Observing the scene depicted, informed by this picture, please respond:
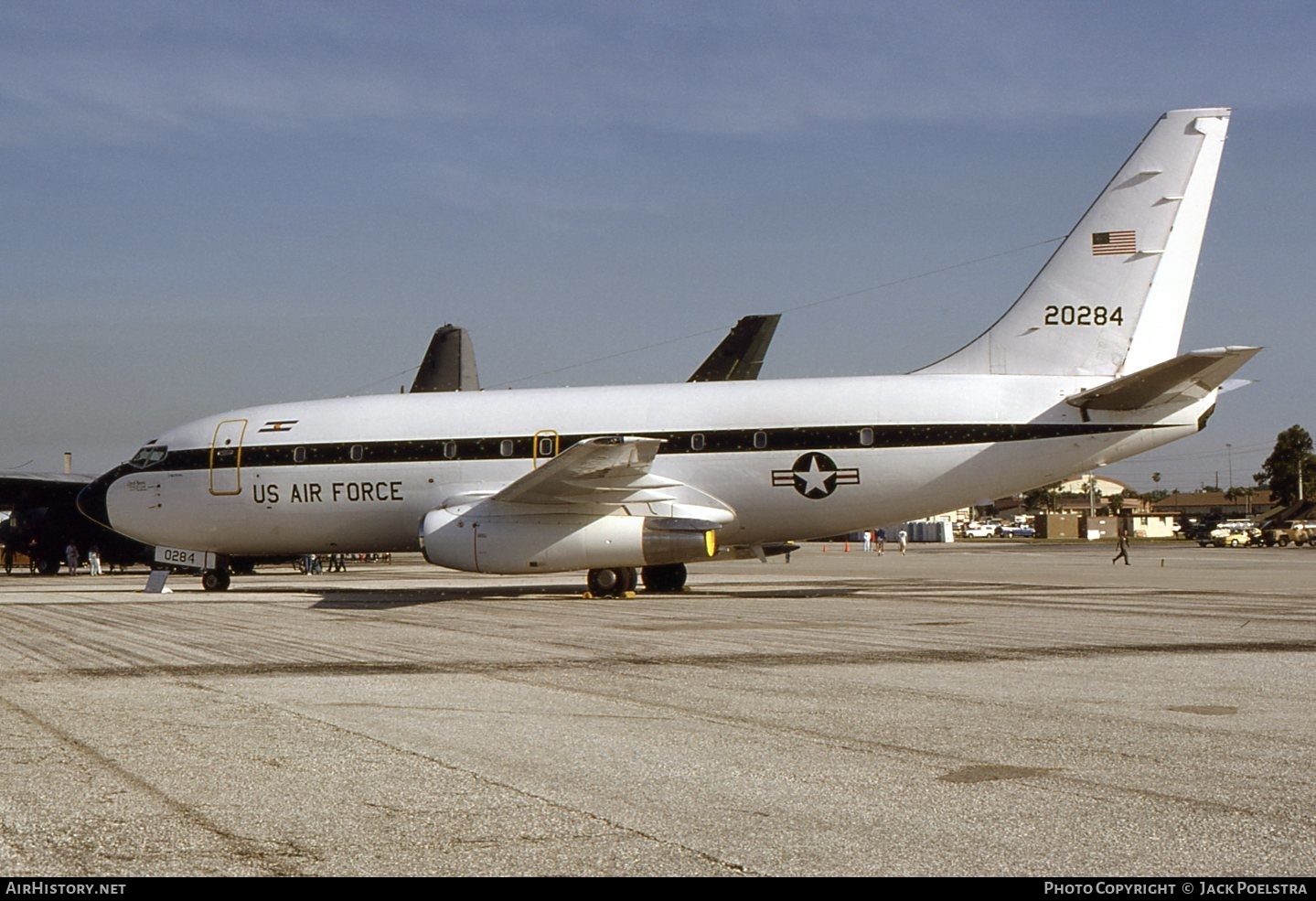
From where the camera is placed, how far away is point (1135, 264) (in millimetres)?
23344

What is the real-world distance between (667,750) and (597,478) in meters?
15.8

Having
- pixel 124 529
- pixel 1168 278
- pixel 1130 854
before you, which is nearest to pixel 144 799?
pixel 1130 854

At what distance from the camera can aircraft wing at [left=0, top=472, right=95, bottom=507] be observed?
1943 inches

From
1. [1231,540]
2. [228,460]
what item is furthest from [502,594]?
[1231,540]

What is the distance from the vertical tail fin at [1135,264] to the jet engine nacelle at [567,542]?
693cm

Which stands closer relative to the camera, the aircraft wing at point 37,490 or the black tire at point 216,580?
the black tire at point 216,580

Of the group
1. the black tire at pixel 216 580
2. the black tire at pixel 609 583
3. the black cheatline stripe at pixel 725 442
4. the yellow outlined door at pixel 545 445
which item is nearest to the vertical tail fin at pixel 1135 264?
the black cheatline stripe at pixel 725 442

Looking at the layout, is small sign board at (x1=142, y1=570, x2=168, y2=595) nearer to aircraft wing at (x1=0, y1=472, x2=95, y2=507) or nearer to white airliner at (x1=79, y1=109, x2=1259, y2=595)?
white airliner at (x1=79, y1=109, x2=1259, y2=595)

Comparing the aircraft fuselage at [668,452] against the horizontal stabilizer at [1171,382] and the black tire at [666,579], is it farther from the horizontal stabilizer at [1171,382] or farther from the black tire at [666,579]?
the black tire at [666,579]

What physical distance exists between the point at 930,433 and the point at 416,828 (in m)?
18.6

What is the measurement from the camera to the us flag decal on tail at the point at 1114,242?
23297 millimetres

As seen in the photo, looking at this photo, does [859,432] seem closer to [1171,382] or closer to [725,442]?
[725,442]

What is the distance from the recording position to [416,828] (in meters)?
5.68
